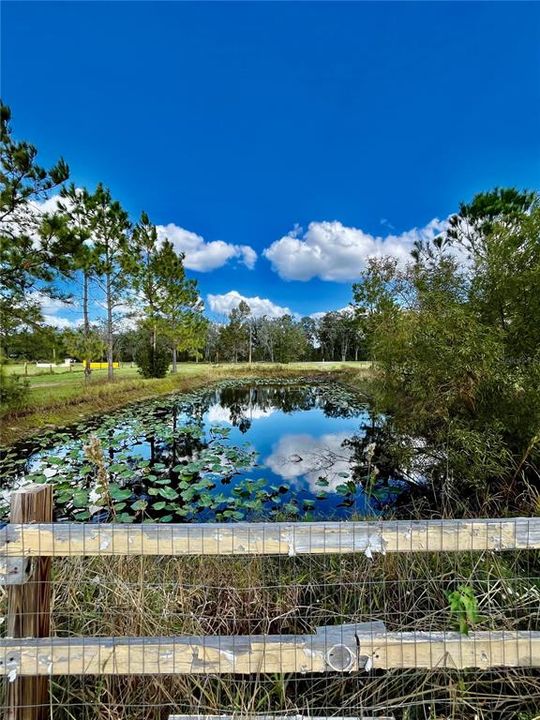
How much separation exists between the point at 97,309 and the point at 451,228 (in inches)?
643

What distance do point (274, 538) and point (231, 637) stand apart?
48 cm

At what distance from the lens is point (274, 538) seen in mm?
1476

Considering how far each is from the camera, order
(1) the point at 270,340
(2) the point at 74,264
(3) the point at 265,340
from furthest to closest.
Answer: (3) the point at 265,340, (1) the point at 270,340, (2) the point at 74,264

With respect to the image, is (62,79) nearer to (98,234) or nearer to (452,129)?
(98,234)

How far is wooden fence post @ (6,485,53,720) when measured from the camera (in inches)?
56.7

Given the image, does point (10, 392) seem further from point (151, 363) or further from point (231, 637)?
point (151, 363)

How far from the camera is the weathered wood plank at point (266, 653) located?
56.0 inches

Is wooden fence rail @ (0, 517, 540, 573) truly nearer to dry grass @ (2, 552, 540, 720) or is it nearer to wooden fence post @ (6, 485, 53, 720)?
wooden fence post @ (6, 485, 53, 720)

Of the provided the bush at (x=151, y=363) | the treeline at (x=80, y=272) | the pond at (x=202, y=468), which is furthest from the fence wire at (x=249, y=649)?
the bush at (x=151, y=363)

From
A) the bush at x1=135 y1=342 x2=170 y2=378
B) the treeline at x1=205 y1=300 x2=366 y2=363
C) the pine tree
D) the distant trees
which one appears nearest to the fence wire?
the pine tree

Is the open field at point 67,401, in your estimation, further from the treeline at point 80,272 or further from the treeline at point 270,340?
the treeline at point 270,340

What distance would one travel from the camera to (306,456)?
7457mm

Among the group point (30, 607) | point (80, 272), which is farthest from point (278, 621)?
point (80, 272)

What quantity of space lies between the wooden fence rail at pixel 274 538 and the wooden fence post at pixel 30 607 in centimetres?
10
